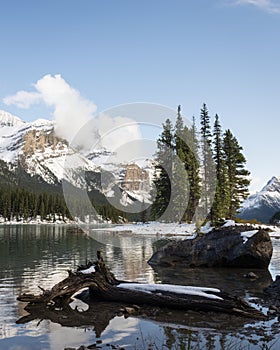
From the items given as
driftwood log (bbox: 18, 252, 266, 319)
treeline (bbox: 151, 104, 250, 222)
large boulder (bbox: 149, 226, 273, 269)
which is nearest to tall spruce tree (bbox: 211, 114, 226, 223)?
treeline (bbox: 151, 104, 250, 222)

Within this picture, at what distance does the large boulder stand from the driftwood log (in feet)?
36.1

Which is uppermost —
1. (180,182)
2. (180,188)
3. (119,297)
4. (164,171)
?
(164,171)

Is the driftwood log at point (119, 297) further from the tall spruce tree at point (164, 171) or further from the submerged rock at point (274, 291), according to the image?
the tall spruce tree at point (164, 171)

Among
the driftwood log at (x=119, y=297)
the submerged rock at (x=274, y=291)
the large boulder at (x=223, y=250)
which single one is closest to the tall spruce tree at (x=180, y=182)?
the large boulder at (x=223, y=250)

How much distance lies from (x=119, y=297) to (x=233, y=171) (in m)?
52.3

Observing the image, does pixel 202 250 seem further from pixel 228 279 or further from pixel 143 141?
pixel 143 141

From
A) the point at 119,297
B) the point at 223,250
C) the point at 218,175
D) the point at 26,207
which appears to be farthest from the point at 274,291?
the point at 26,207

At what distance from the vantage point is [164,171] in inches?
Result: 2788

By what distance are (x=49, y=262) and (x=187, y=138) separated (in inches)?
1910

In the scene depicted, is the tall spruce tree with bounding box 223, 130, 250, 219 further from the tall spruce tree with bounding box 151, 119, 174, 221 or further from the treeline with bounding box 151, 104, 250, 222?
the tall spruce tree with bounding box 151, 119, 174, 221

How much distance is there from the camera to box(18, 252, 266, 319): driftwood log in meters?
12.1

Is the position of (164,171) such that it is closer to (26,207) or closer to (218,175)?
(218,175)

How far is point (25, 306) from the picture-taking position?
13039mm

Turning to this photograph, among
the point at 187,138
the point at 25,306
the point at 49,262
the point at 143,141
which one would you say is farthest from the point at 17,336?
the point at 187,138
